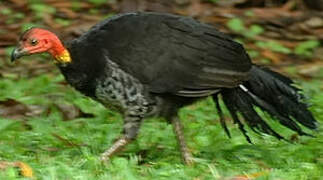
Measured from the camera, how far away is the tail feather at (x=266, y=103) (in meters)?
6.50

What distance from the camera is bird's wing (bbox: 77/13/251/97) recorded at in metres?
6.07

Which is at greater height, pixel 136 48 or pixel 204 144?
pixel 136 48

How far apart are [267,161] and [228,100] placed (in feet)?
1.76

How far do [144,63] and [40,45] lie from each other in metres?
0.70

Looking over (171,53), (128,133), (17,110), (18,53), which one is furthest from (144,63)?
(17,110)

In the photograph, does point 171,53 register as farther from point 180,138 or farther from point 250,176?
point 250,176

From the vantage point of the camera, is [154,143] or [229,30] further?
[229,30]

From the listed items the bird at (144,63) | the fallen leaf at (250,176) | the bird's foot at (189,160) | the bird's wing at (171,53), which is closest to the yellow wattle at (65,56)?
the bird at (144,63)

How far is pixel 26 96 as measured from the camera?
27.3 feet

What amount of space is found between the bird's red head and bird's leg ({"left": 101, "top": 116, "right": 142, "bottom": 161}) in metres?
0.56

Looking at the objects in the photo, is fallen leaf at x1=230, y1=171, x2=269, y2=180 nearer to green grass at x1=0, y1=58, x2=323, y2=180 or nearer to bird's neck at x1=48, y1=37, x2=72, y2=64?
green grass at x1=0, y1=58, x2=323, y2=180

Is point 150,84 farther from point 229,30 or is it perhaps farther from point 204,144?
point 229,30

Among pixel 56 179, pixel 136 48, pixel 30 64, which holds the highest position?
pixel 136 48

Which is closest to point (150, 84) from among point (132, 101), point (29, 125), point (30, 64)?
point (132, 101)
